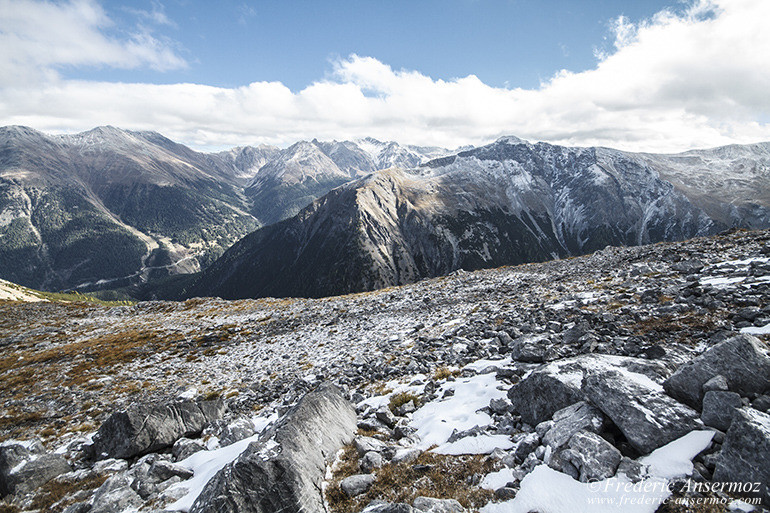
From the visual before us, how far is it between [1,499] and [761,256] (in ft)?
141

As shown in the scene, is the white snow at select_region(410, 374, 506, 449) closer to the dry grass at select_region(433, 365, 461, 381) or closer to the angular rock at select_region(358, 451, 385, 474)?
the dry grass at select_region(433, 365, 461, 381)

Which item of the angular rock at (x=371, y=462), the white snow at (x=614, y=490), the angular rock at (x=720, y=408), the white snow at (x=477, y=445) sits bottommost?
the angular rock at (x=371, y=462)

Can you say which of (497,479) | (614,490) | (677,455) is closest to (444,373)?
(497,479)

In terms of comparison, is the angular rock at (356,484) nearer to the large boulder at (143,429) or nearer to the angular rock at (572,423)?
the angular rock at (572,423)

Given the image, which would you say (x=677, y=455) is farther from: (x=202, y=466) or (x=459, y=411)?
(x=202, y=466)

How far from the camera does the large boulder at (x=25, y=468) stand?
12.5 m

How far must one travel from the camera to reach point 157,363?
30578 mm

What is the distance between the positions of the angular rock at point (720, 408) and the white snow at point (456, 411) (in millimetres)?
5824

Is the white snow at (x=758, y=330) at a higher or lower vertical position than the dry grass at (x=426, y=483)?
higher

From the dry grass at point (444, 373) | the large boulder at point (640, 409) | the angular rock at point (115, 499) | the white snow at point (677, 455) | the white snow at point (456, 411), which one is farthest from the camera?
the dry grass at point (444, 373)

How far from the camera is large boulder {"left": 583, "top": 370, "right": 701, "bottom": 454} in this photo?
747 centimetres

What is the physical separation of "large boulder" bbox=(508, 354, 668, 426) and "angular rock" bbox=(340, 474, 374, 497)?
5523mm

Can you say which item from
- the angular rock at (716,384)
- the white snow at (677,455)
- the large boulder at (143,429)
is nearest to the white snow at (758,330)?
the angular rock at (716,384)

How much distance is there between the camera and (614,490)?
265 inches
